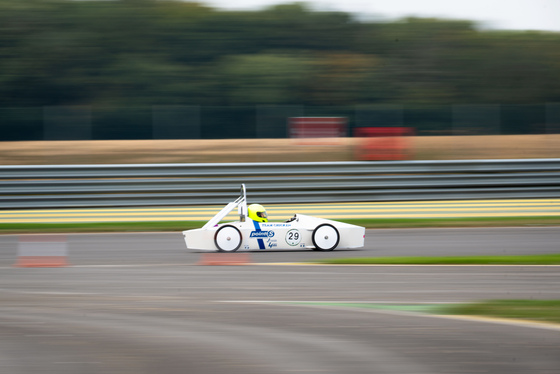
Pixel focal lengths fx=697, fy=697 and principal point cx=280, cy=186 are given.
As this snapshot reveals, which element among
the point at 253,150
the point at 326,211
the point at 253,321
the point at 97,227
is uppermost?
the point at 253,150

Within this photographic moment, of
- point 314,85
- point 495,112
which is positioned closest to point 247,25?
point 314,85

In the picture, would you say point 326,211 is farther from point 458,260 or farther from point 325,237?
point 458,260

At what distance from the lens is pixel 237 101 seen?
24.7 meters

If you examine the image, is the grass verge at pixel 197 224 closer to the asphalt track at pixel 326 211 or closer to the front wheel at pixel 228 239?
the asphalt track at pixel 326 211

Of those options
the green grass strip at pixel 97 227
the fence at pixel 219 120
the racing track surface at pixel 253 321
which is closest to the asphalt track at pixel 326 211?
the green grass strip at pixel 97 227

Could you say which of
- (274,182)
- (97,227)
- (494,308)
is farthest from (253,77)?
(494,308)

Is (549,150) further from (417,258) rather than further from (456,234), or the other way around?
(417,258)

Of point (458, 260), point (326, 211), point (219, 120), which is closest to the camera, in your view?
point (458, 260)

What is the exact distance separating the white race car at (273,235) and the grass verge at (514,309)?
4.42 m

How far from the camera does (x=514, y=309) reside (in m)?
7.15

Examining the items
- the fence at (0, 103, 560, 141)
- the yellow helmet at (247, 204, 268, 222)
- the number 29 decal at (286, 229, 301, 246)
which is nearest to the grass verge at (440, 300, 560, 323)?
the number 29 decal at (286, 229, 301, 246)

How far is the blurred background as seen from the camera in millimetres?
20703

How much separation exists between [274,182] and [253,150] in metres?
4.52

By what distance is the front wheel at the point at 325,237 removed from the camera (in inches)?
465
